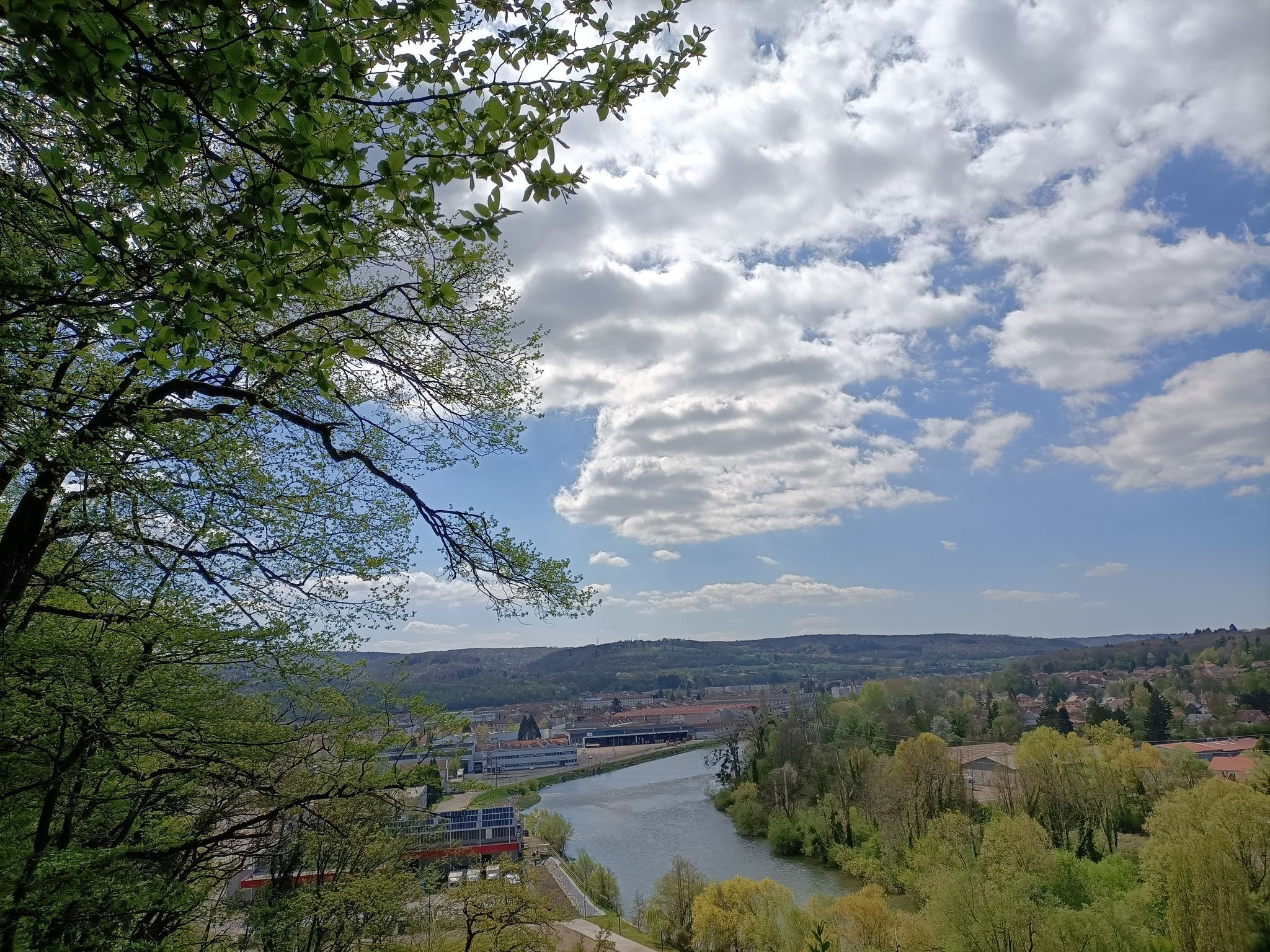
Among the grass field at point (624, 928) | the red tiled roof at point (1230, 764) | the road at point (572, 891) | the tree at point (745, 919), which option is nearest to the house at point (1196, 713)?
the red tiled roof at point (1230, 764)

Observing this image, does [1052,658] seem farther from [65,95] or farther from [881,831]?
[65,95]

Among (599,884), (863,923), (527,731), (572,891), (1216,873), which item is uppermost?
(1216,873)

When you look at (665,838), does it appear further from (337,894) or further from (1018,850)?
(337,894)

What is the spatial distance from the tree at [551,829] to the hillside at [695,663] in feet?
218

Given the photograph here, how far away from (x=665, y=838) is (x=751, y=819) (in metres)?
3.95

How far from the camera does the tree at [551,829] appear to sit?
28.2 metres

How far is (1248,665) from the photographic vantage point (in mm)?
67812

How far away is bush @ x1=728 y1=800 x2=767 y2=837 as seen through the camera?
31812mm

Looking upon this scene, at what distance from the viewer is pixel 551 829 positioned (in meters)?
28.5

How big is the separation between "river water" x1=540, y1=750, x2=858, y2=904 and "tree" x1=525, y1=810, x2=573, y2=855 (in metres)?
1.47

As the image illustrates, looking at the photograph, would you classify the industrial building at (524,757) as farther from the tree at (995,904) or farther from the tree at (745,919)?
the tree at (995,904)

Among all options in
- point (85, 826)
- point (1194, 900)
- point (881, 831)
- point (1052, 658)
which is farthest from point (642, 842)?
point (1052, 658)

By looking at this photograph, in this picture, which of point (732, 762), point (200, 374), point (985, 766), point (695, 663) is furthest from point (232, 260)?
point (695, 663)

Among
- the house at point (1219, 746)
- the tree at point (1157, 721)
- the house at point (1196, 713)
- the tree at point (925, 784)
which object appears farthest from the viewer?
the house at point (1196, 713)
